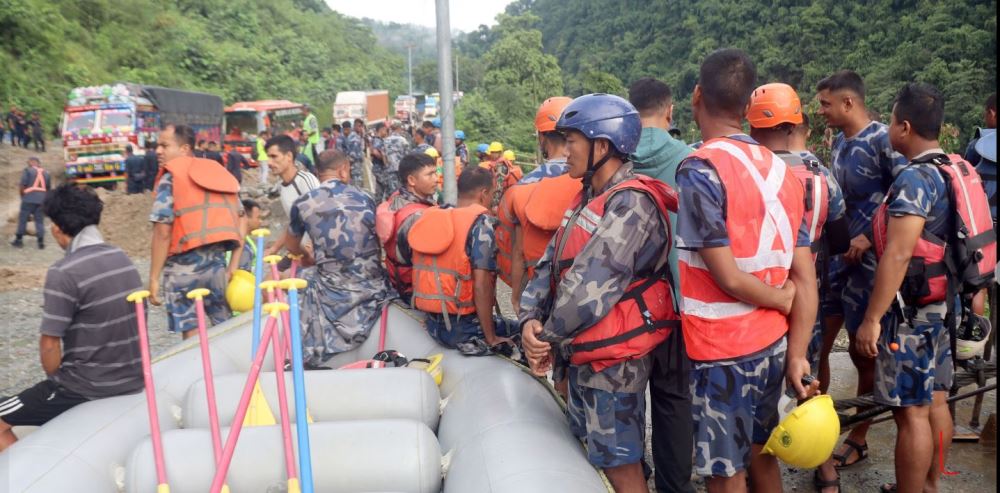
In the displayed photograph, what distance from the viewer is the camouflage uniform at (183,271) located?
482 centimetres

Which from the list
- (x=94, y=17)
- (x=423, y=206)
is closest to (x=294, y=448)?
(x=423, y=206)

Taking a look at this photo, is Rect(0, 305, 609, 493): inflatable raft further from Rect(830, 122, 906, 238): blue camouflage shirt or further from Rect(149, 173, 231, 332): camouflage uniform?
Rect(830, 122, 906, 238): blue camouflage shirt

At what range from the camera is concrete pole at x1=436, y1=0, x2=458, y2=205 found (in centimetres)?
566

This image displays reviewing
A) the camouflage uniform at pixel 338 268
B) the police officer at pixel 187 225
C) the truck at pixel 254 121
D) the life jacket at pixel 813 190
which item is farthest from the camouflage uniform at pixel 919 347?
the truck at pixel 254 121

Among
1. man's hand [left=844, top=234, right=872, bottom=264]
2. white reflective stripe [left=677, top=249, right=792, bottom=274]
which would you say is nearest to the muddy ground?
man's hand [left=844, top=234, right=872, bottom=264]

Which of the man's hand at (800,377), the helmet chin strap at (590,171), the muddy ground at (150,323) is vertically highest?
the helmet chin strap at (590,171)

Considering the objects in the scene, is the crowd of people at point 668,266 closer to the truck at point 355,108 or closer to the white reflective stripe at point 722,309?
the white reflective stripe at point 722,309

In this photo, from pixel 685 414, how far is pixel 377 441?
1.32 meters

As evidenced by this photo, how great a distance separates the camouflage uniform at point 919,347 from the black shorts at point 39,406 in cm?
386

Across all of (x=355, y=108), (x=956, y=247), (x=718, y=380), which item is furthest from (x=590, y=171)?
(x=355, y=108)

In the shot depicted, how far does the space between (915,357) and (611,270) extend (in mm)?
1595

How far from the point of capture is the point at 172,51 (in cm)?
3384

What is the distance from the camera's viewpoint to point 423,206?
463 cm

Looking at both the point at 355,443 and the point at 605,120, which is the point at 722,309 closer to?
the point at 605,120
